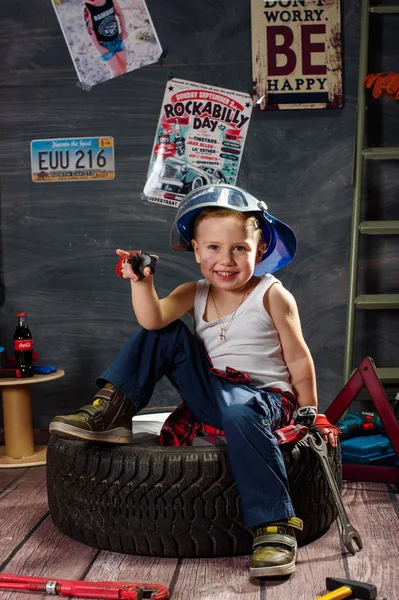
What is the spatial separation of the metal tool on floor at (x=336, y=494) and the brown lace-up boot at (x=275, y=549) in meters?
0.11

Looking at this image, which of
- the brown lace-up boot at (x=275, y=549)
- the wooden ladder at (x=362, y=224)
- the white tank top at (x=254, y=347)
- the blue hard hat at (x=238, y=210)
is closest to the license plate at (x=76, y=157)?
the wooden ladder at (x=362, y=224)

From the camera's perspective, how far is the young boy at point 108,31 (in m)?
3.35

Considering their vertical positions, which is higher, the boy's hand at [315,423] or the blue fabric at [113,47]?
the blue fabric at [113,47]

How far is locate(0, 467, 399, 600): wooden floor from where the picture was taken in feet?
5.78

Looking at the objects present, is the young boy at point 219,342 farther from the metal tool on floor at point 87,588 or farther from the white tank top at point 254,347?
the metal tool on floor at point 87,588

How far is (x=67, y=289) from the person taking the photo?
11.2 feet

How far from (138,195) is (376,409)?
1398 millimetres

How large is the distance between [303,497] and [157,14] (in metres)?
2.16

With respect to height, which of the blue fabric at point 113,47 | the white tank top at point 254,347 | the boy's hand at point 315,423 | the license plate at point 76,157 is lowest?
the boy's hand at point 315,423

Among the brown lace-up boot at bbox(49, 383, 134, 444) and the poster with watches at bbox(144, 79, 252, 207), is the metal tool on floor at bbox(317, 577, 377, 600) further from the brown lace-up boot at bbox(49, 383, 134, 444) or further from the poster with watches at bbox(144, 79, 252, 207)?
the poster with watches at bbox(144, 79, 252, 207)

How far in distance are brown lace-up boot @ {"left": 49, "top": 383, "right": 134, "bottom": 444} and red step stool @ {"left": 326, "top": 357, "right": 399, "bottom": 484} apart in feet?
2.72

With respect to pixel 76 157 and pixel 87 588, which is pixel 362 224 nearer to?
pixel 76 157

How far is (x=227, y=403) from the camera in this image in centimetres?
209

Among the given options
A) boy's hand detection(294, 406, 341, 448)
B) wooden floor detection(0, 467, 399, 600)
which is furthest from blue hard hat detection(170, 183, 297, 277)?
wooden floor detection(0, 467, 399, 600)
